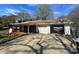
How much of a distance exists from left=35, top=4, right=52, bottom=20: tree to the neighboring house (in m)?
0.07

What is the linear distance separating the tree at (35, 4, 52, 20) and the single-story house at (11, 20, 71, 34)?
74 mm

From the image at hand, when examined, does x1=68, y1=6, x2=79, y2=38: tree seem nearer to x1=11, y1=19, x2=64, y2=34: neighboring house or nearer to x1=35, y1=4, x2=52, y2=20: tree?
x1=11, y1=19, x2=64, y2=34: neighboring house

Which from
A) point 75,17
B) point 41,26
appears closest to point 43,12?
point 41,26

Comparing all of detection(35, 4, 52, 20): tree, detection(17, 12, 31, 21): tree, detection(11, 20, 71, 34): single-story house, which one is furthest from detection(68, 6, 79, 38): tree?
detection(17, 12, 31, 21): tree

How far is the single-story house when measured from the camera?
2732mm

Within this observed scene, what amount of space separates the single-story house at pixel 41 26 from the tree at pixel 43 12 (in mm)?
74

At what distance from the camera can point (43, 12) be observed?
2.73 m

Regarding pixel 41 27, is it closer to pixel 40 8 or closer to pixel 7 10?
pixel 40 8

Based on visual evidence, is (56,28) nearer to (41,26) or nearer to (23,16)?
(41,26)

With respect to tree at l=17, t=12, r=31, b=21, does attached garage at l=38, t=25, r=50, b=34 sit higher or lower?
lower

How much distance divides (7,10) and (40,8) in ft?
1.57

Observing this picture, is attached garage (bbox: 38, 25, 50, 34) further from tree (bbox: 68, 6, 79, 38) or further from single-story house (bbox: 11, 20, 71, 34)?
tree (bbox: 68, 6, 79, 38)

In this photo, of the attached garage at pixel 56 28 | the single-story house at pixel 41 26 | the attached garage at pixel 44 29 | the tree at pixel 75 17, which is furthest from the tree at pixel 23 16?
the tree at pixel 75 17

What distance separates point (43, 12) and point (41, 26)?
8.2 inches
